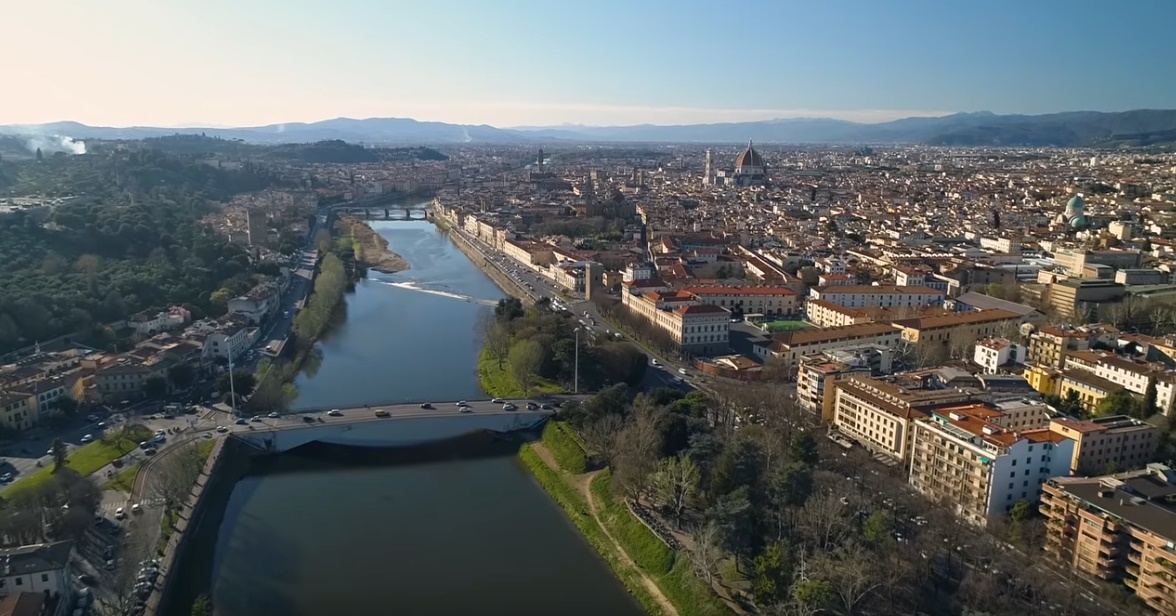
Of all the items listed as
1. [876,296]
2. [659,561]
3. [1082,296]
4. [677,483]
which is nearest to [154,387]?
[677,483]

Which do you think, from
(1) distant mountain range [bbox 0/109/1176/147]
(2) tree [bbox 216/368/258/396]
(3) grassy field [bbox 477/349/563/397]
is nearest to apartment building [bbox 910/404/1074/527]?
(3) grassy field [bbox 477/349/563/397]

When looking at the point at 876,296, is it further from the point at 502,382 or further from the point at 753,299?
the point at 502,382

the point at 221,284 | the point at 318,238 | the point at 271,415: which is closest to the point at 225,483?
Answer: the point at 271,415

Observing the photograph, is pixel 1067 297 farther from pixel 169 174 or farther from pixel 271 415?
pixel 169 174

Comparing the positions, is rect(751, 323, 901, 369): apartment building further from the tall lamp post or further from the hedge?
the hedge

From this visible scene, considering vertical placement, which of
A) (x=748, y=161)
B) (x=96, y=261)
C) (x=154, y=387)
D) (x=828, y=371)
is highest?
(x=748, y=161)

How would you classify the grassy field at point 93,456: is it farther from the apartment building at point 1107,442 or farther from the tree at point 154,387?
the apartment building at point 1107,442
